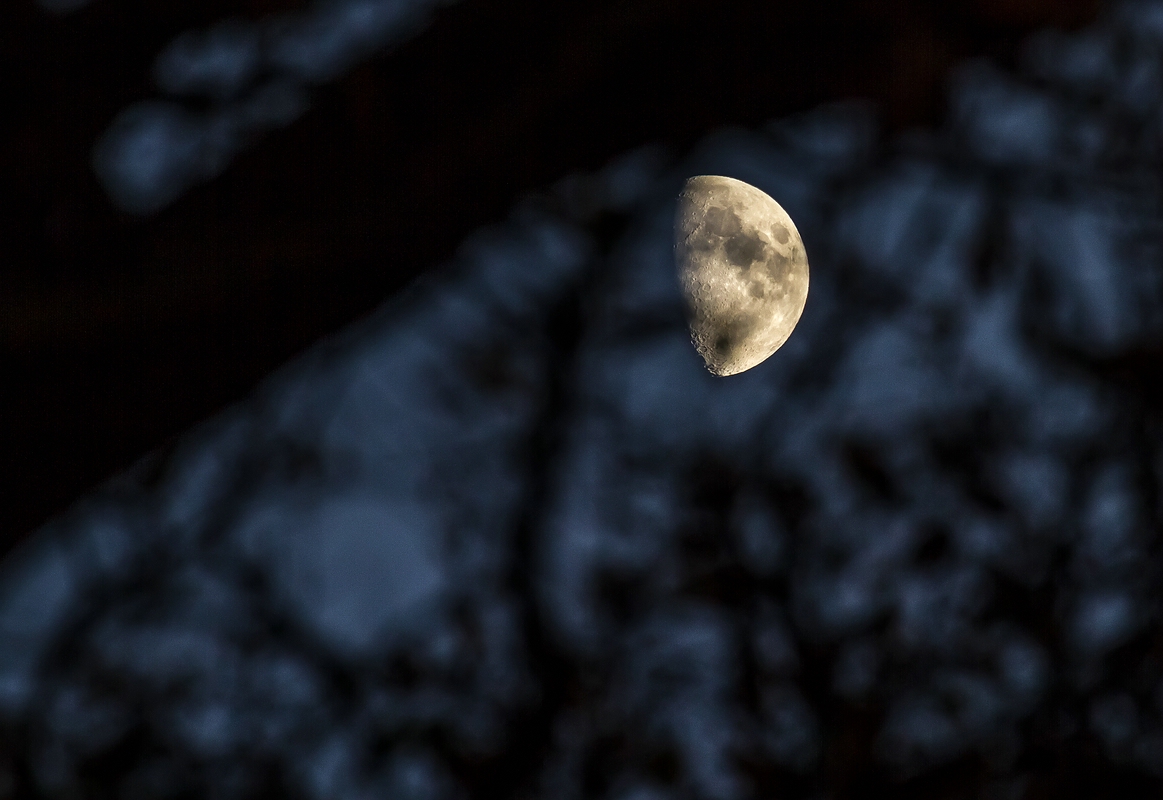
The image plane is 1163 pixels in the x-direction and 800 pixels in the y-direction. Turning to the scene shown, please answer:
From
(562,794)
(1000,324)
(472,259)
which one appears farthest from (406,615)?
(1000,324)

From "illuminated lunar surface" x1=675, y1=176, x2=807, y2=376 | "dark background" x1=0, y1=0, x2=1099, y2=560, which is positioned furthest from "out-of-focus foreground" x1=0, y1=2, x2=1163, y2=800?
"dark background" x1=0, y1=0, x2=1099, y2=560

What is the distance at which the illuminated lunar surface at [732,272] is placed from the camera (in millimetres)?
1915

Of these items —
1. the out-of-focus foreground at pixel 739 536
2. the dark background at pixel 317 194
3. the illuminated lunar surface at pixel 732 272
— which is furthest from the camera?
the out-of-focus foreground at pixel 739 536

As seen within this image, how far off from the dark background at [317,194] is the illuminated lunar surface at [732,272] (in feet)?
1.60

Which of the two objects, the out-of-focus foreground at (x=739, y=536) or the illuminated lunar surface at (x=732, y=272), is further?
the out-of-focus foreground at (x=739, y=536)

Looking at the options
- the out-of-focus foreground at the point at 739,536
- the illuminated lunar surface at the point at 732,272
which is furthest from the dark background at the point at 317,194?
the out-of-focus foreground at the point at 739,536

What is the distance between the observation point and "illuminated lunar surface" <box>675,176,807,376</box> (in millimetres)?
1915

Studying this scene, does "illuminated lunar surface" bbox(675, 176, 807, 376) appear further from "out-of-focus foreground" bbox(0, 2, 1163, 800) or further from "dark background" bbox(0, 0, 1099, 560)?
"out-of-focus foreground" bbox(0, 2, 1163, 800)

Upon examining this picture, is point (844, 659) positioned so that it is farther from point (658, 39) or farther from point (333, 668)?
point (658, 39)

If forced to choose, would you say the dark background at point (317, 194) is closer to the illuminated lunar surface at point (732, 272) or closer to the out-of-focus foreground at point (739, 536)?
the illuminated lunar surface at point (732, 272)

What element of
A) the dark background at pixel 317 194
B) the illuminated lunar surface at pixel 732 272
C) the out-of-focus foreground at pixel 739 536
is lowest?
the out-of-focus foreground at pixel 739 536

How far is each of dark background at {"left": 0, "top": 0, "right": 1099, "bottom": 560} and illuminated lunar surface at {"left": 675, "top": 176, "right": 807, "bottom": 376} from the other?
0.49m

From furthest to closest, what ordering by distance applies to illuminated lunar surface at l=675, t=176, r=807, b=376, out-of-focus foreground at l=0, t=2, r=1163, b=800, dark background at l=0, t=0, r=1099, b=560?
out-of-focus foreground at l=0, t=2, r=1163, b=800
illuminated lunar surface at l=675, t=176, r=807, b=376
dark background at l=0, t=0, r=1099, b=560

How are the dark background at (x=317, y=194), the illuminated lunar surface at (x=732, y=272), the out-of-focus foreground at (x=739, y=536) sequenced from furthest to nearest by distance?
the out-of-focus foreground at (x=739, y=536)
the illuminated lunar surface at (x=732, y=272)
the dark background at (x=317, y=194)
